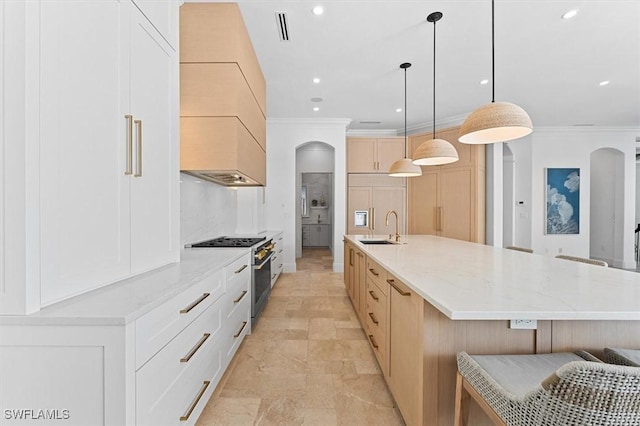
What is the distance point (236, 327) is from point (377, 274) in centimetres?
117

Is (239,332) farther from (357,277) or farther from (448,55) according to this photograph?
(448,55)

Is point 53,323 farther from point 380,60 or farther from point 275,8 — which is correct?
point 380,60

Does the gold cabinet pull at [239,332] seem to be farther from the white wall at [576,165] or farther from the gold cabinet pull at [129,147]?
the white wall at [576,165]

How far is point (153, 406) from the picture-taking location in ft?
3.58

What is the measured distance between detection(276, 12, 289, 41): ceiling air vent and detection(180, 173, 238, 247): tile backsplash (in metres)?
1.67

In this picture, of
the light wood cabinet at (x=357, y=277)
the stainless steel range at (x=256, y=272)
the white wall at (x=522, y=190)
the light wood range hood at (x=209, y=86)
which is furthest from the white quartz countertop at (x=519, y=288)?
the white wall at (x=522, y=190)

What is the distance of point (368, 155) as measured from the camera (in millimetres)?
5965

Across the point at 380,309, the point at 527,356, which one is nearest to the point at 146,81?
the point at 380,309

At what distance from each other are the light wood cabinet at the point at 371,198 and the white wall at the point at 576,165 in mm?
3181

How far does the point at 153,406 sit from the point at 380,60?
3.74m

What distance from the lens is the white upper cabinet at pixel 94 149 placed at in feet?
3.25

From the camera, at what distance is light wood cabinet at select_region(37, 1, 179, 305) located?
1.02 metres

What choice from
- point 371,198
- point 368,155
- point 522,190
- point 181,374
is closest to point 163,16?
point 181,374

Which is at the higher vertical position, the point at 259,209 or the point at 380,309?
the point at 259,209
